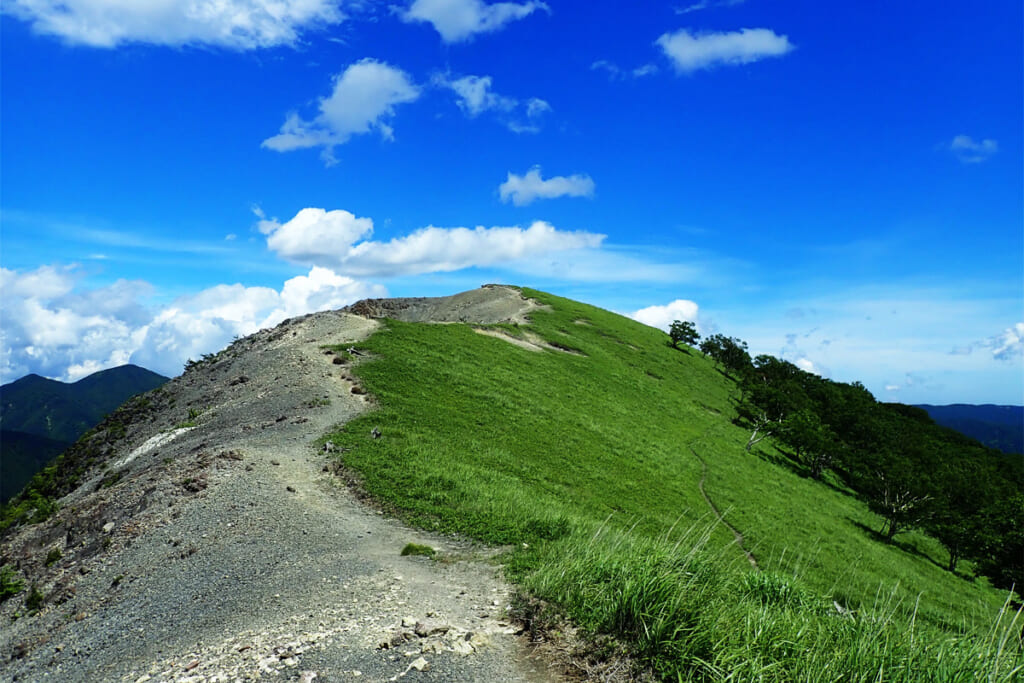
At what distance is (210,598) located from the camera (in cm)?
1320

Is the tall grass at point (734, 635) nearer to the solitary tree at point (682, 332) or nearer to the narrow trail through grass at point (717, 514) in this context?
the narrow trail through grass at point (717, 514)

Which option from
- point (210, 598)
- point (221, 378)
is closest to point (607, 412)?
point (221, 378)

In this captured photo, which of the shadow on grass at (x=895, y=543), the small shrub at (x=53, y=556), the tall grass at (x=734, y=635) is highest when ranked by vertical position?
the tall grass at (x=734, y=635)

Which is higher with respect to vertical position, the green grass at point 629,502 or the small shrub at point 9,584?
the green grass at point 629,502

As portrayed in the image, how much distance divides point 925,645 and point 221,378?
39.1 meters

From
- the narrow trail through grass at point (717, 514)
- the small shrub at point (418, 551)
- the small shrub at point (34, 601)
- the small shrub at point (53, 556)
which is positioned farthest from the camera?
the narrow trail through grass at point (717, 514)

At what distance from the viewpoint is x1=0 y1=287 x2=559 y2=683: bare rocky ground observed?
9836 millimetres

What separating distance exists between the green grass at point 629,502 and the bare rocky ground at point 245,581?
1.60m

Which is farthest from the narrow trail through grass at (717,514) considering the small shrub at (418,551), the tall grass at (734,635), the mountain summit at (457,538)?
the tall grass at (734,635)

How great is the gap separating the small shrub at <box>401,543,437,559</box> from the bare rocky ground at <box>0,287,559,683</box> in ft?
1.21

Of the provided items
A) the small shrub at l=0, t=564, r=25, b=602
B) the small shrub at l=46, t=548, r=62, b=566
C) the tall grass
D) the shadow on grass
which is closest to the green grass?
the tall grass

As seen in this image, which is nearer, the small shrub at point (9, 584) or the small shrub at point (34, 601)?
the small shrub at point (34, 601)

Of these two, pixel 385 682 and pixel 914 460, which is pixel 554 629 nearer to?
pixel 385 682

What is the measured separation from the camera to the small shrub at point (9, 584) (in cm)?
1669
